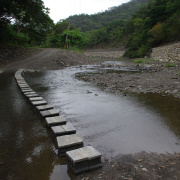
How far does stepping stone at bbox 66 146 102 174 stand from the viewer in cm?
226

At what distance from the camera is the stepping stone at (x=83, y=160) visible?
226 cm

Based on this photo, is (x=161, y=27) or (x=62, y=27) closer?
(x=161, y=27)

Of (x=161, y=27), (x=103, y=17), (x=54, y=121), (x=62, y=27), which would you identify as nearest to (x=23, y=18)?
(x=54, y=121)

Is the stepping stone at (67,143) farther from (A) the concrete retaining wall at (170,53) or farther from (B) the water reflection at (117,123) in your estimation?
(A) the concrete retaining wall at (170,53)

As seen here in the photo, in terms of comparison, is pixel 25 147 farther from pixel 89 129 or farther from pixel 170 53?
pixel 170 53

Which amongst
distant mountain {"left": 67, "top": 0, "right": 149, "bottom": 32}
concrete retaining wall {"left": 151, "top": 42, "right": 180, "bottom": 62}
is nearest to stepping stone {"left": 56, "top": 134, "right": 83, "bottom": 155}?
concrete retaining wall {"left": 151, "top": 42, "right": 180, "bottom": 62}

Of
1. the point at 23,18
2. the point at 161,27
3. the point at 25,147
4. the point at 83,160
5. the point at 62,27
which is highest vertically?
the point at 62,27

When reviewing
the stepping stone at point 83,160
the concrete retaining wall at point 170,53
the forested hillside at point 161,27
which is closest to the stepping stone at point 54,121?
the stepping stone at point 83,160

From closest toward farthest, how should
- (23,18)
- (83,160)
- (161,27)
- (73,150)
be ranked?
(83,160) < (73,150) < (23,18) < (161,27)

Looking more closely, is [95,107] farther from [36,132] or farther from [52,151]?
[52,151]

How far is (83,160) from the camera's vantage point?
227cm

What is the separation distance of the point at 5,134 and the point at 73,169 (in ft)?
6.23

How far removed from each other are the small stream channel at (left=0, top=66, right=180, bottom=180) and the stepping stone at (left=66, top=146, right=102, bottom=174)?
0.14m

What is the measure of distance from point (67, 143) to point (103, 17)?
125m
